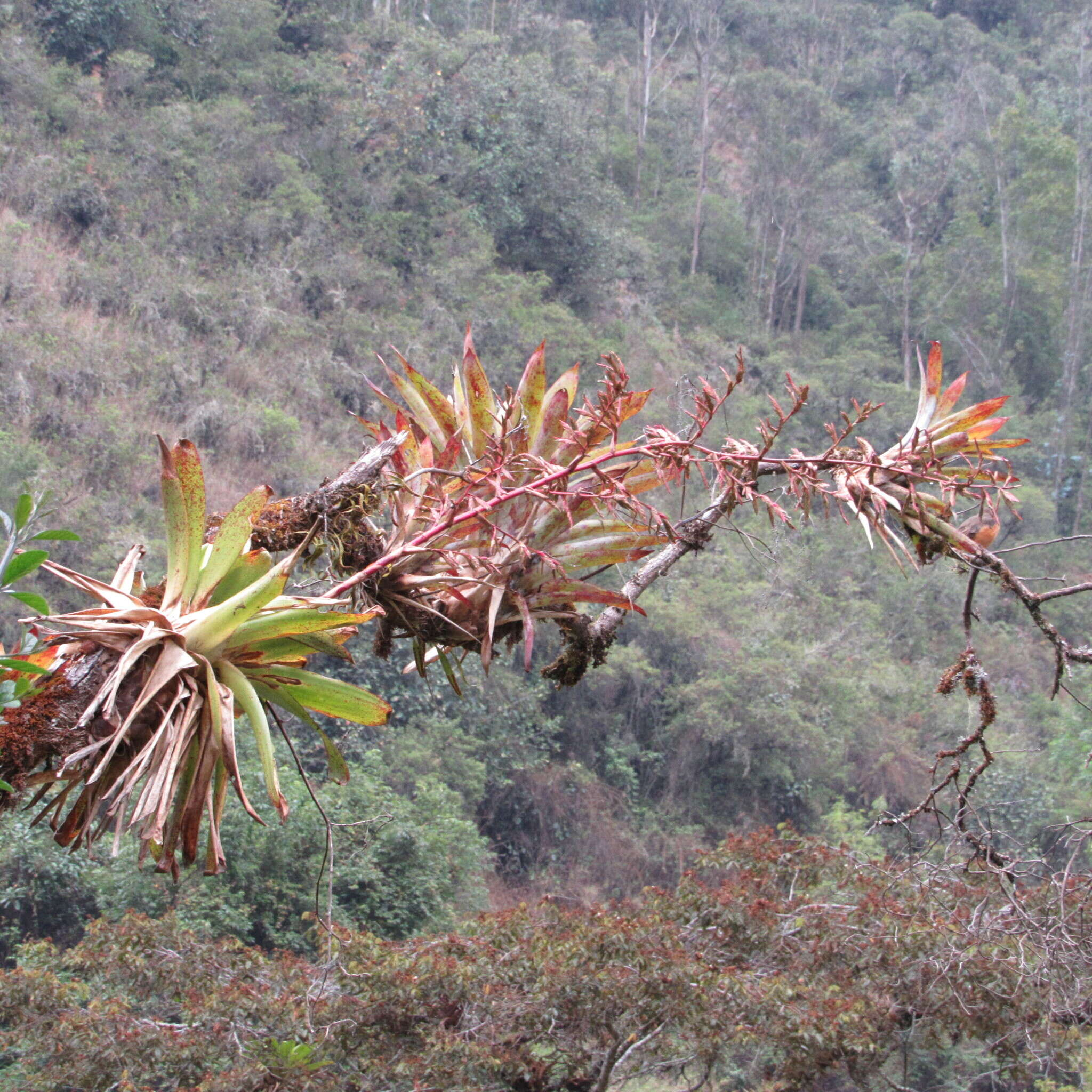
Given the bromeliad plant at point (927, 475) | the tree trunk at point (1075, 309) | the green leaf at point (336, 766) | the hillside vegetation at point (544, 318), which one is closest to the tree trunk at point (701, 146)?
the hillside vegetation at point (544, 318)

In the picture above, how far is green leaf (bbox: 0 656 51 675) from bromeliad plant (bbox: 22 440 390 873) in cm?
3

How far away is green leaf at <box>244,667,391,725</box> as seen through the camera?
1.11m

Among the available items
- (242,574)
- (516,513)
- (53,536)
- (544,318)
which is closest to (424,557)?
(516,513)

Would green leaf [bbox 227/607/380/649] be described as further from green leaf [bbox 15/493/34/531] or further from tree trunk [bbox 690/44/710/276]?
tree trunk [bbox 690/44/710/276]

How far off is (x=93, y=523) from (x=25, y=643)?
9.75 meters

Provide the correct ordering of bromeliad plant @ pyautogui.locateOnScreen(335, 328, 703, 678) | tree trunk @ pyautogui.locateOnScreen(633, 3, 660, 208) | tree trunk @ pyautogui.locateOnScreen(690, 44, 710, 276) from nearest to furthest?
bromeliad plant @ pyautogui.locateOnScreen(335, 328, 703, 678) → tree trunk @ pyautogui.locateOnScreen(690, 44, 710, 276) → tree trunk @ pyautogui.locateOnScreen(633, 3, 660, 208)

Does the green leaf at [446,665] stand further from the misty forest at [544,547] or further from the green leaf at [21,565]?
the green leaf at [21,565]

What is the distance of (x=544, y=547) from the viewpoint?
4.13 feet

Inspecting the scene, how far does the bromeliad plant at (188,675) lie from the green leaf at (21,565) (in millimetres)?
45

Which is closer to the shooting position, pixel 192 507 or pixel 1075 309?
pixel 192 507

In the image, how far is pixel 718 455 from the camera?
119cm

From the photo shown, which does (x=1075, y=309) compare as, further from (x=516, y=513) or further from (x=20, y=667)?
(x=20, y=667)

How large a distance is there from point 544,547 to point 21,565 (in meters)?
0.58

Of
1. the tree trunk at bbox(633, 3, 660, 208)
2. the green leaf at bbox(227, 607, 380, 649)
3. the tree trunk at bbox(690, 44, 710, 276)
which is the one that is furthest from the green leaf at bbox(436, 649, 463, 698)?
the tree trunk at bbox(633, 3, 660, 208)
